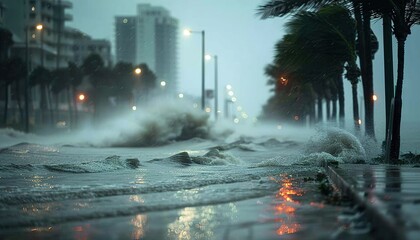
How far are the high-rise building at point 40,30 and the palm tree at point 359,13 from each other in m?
20.6

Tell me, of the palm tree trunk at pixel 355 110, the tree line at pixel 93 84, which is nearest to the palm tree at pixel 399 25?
the palm tree trunk at pixel 355 110

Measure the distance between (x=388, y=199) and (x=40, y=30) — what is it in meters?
69.1

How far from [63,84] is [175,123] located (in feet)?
138

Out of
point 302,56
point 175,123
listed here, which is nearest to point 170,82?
point 175,123

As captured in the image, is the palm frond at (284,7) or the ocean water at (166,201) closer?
the ocean water at (166,201)

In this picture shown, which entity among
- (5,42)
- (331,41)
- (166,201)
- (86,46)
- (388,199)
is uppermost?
(86,46)

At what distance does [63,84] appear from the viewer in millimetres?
81188

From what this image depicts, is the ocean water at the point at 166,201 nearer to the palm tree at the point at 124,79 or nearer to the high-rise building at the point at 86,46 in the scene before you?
the palm tree at the point at 124,79

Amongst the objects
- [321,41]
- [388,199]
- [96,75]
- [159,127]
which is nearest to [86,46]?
[96,75]

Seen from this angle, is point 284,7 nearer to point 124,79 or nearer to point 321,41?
point 321,41

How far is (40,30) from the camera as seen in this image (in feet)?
235

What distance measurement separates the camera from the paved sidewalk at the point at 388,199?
506 centimetres

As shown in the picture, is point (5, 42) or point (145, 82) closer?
point (5, 42)

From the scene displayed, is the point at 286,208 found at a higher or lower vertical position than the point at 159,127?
higher
